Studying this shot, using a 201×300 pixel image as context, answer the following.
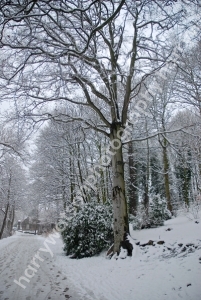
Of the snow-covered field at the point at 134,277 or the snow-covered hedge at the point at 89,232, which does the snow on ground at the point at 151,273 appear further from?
the snow-covered hedge at the point at 89,232

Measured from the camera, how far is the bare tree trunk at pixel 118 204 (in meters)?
7.22

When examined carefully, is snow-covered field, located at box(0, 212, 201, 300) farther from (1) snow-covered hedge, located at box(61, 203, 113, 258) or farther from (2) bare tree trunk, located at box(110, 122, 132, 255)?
(1) snow-covered hedge, located at box(61, 203, 113, 258)

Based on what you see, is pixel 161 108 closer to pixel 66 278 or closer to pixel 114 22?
pixel 114 22

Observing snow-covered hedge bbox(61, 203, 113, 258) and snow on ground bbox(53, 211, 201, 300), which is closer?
snow on ground bbox(53, 211, 201, 300)

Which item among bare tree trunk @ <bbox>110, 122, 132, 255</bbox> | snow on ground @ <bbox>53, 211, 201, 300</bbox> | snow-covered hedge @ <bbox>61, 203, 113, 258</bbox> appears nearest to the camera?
snow on ground @ <bbox>53, 211, 201, 300</bbox>

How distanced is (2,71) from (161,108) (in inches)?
420

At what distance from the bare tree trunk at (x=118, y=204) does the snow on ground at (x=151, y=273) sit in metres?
0.59

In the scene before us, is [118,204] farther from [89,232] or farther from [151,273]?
[151,273]

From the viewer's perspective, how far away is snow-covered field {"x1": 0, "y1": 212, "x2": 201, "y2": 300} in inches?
157

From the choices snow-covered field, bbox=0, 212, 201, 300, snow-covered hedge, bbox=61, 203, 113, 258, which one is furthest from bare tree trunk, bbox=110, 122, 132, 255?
snow-covered hedge, bbox=61, 203, 113, 258

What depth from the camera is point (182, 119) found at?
15086mm

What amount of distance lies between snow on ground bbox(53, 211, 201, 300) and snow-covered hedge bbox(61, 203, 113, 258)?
1382 millimetres

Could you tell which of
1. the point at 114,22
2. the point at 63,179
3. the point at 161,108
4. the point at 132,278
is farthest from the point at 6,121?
the point at 161,108

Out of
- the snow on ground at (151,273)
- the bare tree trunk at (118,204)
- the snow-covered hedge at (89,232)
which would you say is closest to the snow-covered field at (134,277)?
the snow on ground at (151,273)
